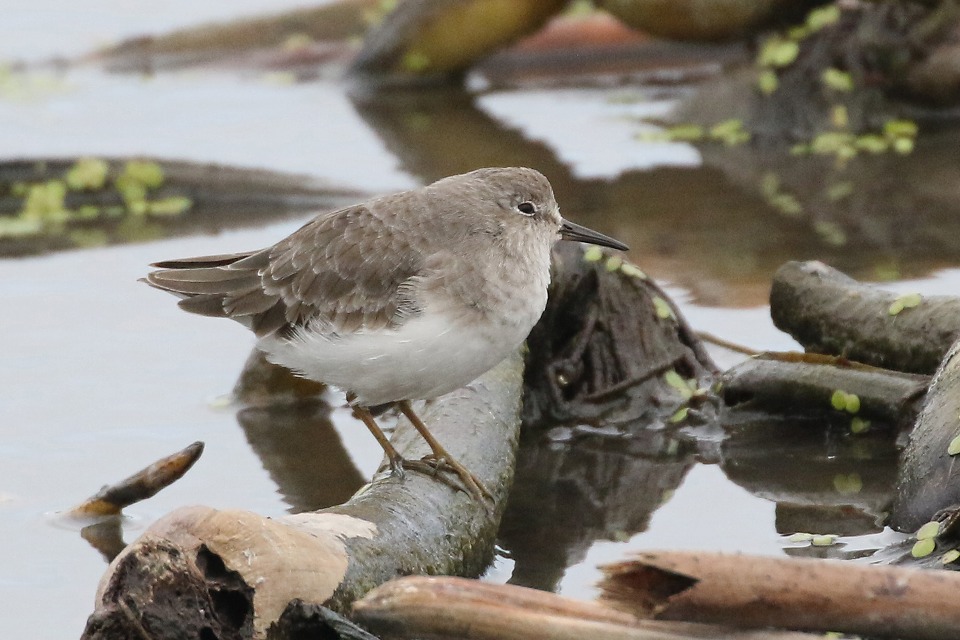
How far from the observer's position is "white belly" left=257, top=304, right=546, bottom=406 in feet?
18.0

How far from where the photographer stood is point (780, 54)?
12.8 m

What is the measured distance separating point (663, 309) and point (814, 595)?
3749 millimetres

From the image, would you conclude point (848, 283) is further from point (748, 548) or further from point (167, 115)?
point (167, 115)

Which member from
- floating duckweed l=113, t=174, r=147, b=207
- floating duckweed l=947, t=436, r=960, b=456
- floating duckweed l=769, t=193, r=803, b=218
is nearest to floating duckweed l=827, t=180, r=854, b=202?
floating duckweed l=769, t=193, r=803, b=218

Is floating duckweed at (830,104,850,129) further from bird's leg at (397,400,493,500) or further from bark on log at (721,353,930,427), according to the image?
bird's leg at (397,400,493,500)

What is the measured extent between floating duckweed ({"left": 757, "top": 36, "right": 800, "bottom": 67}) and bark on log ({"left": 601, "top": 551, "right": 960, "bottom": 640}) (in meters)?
9.50

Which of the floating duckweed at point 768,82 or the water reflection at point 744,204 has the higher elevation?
the floating duckweed at point 768,82

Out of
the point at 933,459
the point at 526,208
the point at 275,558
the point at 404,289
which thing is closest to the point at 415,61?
the point at 526,208

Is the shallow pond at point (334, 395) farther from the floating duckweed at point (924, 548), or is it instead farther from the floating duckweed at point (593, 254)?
the floating duckweed at point (593, 254)

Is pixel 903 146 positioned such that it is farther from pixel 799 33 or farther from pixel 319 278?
pixel 319 278

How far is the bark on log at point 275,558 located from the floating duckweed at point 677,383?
201 cm

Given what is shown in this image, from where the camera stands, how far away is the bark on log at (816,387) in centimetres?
669

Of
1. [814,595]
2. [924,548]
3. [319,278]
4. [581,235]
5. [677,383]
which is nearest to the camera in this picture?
[814,595]

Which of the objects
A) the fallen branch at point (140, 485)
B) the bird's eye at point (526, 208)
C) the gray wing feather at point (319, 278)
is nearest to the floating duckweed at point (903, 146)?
the bird's eye at point (526, 208)
